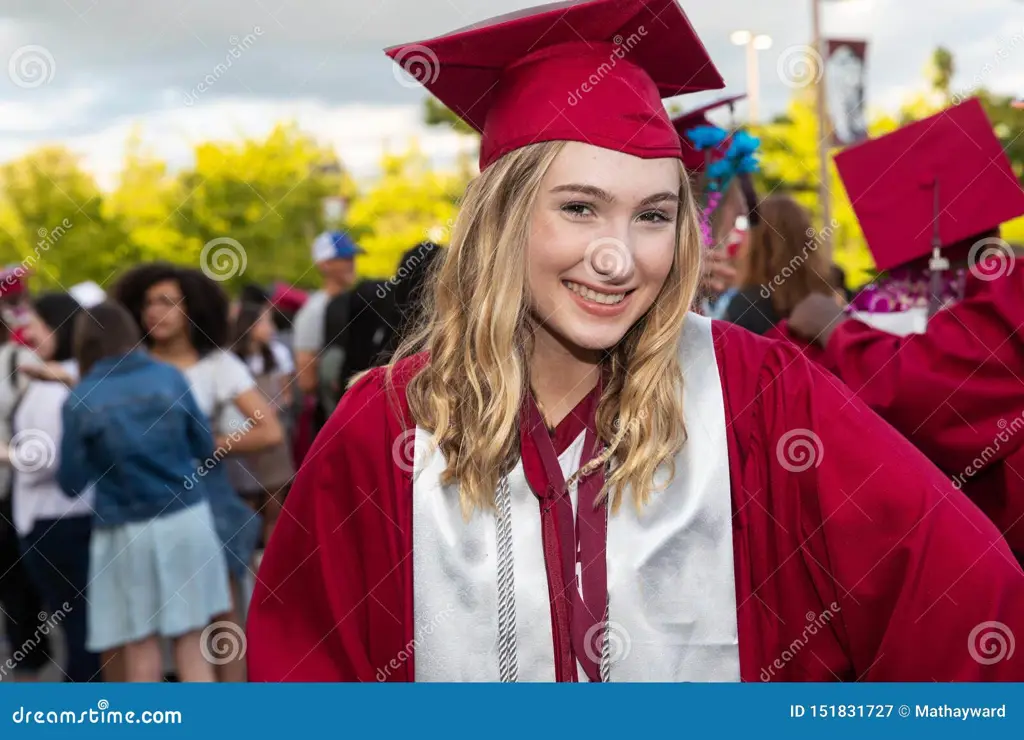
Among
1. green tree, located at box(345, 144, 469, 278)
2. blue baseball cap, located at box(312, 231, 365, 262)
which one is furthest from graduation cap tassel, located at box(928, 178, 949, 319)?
green tree, located at box(345, 144, 469, 278)

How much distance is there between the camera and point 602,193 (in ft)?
6.67

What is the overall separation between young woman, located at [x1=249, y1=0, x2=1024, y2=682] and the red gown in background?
102 centimetres

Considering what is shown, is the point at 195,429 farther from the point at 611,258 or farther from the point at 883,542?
the point at 883,542

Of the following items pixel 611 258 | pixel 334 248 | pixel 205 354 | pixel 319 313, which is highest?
pixel 334 248

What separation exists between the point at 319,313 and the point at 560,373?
5467 mm

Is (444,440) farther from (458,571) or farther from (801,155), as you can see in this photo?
(801,155)

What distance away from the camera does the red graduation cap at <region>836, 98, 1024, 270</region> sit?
3.32 meters

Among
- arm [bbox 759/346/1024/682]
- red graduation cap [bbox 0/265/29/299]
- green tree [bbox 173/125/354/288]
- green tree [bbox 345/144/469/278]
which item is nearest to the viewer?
arm [bbox 759/346/1024/682]

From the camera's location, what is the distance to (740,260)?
4.77 metres

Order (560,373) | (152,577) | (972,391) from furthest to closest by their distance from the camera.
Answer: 1. (152,577)
2. (972,391)
3. (560,373)

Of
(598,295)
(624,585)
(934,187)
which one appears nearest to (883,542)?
(624,585)

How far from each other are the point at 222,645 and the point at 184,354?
136 centimetres

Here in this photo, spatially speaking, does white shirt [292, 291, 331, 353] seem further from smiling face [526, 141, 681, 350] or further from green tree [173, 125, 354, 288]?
green tree [173, 125, 354, 288]
